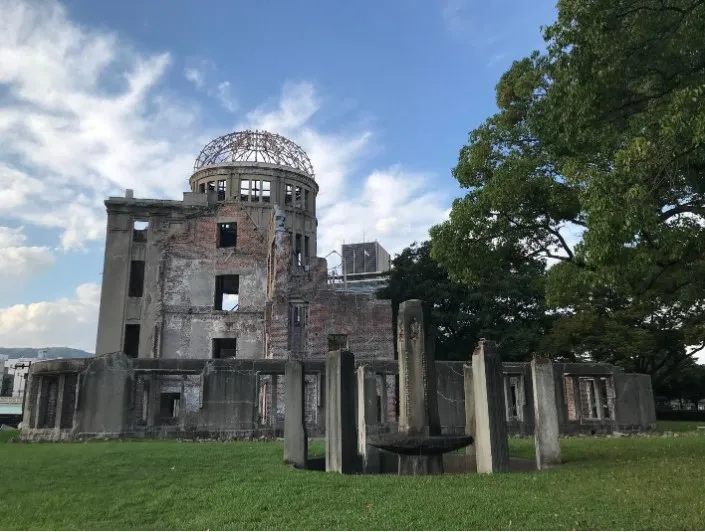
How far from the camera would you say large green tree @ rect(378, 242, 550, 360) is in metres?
29.6

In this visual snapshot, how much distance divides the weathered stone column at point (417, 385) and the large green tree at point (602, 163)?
8.93 feet

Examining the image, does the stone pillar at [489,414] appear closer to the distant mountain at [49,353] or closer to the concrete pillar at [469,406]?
the concrete pillar at [469,406]

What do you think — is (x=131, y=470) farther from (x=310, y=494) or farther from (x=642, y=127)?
(x=642, y=127)

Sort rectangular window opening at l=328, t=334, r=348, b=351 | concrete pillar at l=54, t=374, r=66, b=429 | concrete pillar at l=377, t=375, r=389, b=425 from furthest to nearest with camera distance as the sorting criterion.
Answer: rectangular window opening at l=328, t=334, r=348, b=351 → concrete pillar at l=377, t=375, r=389, b=425 → concrete pillar at l=54, t=374, r=66, b=429

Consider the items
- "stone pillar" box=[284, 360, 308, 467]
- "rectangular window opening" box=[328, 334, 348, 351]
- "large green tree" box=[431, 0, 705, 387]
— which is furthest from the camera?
"rectangular window opening" box=[328, 334, 348, 351]

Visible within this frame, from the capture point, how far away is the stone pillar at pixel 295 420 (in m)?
10.9

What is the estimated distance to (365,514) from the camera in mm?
6262

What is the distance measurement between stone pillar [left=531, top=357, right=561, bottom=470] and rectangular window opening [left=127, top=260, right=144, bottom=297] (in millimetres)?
25227

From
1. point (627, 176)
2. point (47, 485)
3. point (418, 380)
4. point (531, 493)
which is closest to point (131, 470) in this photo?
point (47, 485)

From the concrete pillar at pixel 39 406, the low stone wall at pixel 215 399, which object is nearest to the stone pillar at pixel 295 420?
the low stone wall at pixel 215 399

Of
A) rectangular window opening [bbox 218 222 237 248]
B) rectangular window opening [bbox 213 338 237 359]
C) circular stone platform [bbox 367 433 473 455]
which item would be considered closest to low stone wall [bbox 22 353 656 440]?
circular stone platform [bbox 367 433 473 455]

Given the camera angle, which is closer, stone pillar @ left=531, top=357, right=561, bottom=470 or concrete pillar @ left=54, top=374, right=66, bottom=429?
stone pillar @ left=531, top=357, right=561, bottom=470

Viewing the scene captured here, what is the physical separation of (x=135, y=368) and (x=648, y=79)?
1645cm

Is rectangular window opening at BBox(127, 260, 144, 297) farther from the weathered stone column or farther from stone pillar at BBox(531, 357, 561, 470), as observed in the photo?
stone pillar at BBox(531, 357, 561, 470)
